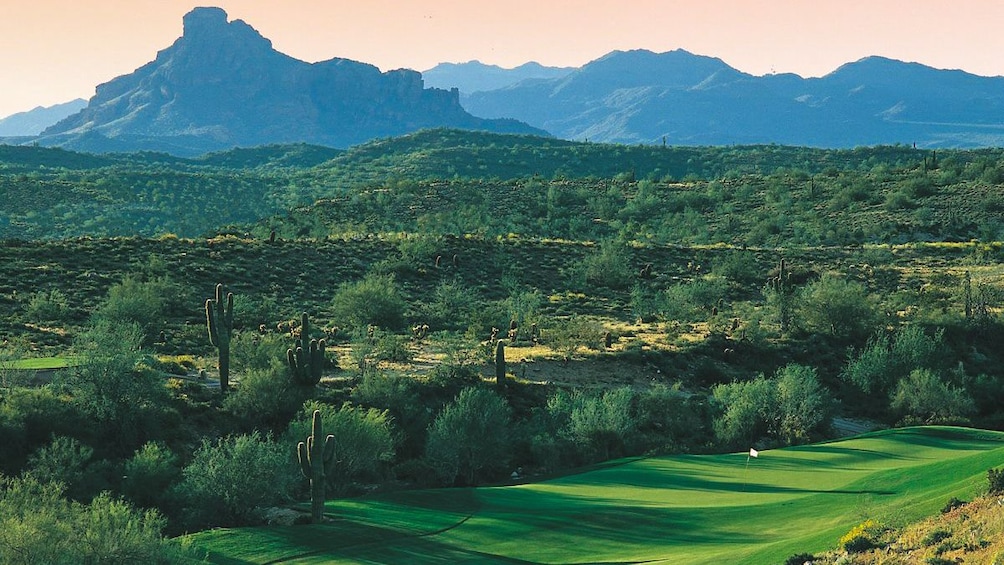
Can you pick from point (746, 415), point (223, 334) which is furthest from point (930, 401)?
point (223, 334)

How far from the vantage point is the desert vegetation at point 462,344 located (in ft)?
88.4

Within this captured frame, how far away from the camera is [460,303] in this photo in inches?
2247

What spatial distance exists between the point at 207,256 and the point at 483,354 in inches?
1026

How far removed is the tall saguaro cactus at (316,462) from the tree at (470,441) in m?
6.55

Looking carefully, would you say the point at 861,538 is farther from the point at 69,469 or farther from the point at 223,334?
the point at 223,334

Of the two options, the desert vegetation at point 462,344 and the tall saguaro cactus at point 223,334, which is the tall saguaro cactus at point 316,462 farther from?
the tall saguaro cactus at point 223,334

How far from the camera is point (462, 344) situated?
43656mm

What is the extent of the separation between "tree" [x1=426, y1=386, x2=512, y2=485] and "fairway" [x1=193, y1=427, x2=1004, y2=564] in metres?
4.24

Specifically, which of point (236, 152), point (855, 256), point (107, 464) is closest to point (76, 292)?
point (107, 464)

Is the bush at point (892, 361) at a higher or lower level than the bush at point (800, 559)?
lower

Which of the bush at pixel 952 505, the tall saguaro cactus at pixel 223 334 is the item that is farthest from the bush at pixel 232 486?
the bush at pixel 952 505

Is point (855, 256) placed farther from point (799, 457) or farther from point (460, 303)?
point (799, 457)

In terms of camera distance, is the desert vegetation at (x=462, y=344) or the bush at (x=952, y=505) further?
the desert vegetation at (x=462, y=344)

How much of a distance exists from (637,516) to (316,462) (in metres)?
7.73
